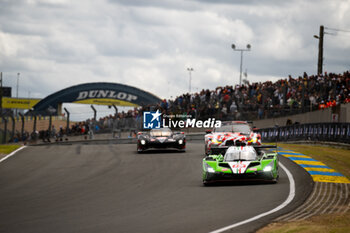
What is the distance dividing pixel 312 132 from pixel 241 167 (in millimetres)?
16296

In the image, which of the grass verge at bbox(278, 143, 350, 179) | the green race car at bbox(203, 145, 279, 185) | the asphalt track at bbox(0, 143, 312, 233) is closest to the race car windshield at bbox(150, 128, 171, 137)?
the asphalt track at bbox(0, 143, 312, 233)

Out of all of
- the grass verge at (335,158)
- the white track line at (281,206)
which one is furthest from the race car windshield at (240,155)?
the grass verge at (335,158)

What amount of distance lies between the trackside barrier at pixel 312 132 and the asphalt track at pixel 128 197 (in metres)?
8.54

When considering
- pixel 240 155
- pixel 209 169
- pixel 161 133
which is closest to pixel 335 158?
pixel 161 133

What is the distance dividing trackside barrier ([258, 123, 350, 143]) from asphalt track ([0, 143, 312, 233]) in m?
8.54

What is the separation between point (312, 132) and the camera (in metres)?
29.1

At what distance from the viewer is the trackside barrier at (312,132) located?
1023 inches

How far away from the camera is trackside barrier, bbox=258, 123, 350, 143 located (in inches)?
1023

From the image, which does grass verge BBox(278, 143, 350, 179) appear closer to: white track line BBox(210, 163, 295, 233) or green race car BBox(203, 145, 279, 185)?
white track line BBox(210, 163, 295, 233)

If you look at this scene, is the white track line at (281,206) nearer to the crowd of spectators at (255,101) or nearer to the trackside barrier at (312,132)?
the trackside barrier at (312,132)

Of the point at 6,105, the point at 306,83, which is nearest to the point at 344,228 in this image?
the point at 306,83

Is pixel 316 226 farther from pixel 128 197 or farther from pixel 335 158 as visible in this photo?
pixel 335 158

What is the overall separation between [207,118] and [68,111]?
9.66m

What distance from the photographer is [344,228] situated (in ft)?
26.2
